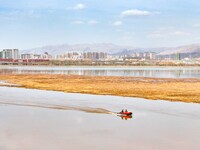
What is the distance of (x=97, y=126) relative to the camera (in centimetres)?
2561

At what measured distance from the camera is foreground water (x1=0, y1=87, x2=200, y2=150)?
20.5 meters

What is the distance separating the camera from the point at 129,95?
45.7 m

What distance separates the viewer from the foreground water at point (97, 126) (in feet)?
67.4

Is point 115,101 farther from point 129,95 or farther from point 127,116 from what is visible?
point 127,116

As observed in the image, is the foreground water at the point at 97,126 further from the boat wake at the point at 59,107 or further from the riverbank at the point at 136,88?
the riverbank at the point at 136,88

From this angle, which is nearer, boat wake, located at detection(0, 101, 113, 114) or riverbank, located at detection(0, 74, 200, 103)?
boat wake, located at detection(0, 101, 113, 114)

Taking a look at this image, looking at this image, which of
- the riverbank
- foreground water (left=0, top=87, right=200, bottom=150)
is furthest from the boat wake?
the riverbank

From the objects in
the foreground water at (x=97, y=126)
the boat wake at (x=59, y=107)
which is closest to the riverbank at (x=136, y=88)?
the foreground water at (x=97, y=126)

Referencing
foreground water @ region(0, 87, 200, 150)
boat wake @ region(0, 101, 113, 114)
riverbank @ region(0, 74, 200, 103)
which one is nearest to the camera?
foreground water @ region(0, 87, 200, 150)

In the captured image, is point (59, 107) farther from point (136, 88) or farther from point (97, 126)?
point (136, 88)

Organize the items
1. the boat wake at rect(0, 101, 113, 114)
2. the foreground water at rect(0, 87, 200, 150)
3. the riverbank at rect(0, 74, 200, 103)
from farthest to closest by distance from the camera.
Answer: the riverbank at rect(0, 74, 200, 103) < the boat wake at rect(0, 101, 113, 114) < the foreground water at rect(0, 87, 200, 150)

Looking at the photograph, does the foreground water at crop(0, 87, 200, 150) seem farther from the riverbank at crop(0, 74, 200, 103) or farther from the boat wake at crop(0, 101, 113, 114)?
the riverbank at crop(0, 74, 200, 103)

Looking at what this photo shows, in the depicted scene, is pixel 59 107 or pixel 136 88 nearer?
pixel 59 107

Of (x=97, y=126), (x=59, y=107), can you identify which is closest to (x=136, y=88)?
(x=59, y=107)
